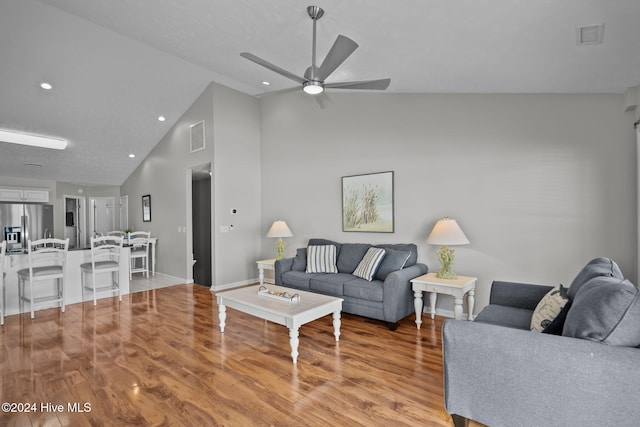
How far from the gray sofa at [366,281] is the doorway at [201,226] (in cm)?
250

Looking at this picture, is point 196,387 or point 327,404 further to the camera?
point 196,387

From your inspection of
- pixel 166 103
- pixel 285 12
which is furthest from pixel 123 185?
pixel 285 12

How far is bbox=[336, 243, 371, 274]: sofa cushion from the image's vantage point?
457cm

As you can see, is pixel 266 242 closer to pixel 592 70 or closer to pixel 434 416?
pixel 434 416

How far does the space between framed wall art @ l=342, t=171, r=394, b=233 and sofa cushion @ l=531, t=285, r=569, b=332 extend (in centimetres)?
238

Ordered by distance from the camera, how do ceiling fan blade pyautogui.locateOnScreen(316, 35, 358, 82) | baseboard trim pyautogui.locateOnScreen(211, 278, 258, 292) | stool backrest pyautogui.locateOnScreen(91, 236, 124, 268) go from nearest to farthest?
ceiling fan blade pyautogui.locateOnScreen(316, 35, 358, 82) < stool backrest pyautogui.locateOnScreen(91, 236, 124, 268) < baseboard trim pyautogui.locateOnScreen(211, 278, 258, 292)

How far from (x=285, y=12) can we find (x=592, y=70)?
256 centimetres

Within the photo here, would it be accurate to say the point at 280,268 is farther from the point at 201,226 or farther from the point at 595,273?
the point at 595,273

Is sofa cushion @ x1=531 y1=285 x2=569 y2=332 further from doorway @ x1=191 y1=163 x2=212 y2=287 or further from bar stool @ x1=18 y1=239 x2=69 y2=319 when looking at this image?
doorway @ x1=191 y1=163 x2=212 y2=287

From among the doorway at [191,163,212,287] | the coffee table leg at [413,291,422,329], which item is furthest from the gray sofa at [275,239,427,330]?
the doorway at [191,163,212,287]

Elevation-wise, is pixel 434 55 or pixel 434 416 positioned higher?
pixel 434 55

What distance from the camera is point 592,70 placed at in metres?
2.60

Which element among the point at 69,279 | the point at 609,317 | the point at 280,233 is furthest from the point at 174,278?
the point at 609,317

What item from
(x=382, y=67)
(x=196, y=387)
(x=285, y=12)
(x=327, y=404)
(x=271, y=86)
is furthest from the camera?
(x=271, y=86)
